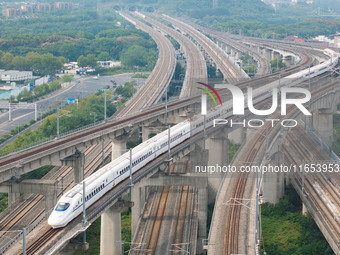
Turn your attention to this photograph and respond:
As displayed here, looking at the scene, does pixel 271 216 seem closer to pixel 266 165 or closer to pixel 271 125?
pixel 266 165

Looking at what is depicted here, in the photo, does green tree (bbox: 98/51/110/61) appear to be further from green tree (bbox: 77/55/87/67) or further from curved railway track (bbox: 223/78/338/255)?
curved railway track (bbox: 223/78/338/255)

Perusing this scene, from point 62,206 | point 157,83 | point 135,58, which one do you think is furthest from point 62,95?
point 62,206

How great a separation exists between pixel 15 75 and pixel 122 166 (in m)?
79.3

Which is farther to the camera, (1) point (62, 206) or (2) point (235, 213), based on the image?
(2) point (235, 213)

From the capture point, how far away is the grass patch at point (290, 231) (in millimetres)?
44688

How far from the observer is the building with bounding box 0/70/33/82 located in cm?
11281

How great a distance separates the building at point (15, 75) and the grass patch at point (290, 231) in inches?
2797

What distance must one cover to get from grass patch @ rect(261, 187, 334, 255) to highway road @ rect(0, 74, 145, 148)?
34343mm

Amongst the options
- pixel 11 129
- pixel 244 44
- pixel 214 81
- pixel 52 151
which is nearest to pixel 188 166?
pixel 52 151

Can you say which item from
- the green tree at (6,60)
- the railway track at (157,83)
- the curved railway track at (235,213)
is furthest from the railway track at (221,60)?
the green tree at (6,60)

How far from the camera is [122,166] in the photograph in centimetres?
4034

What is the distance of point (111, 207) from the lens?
3891 cm

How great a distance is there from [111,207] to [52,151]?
8.89 m

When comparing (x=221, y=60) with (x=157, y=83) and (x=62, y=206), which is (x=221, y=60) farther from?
(x=62, y=206)
